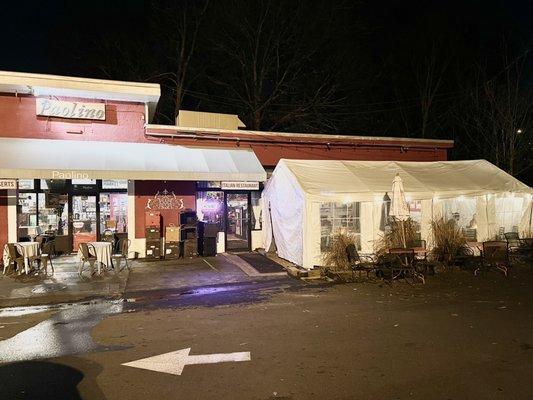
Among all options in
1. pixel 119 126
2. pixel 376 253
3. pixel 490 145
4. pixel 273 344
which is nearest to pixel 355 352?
pixel 273 344

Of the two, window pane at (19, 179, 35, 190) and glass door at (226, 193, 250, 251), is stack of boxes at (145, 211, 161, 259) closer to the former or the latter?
glass door at (226, 193, 250, 251)

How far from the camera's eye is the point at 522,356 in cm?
591

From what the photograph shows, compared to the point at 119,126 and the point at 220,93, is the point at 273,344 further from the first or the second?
the point at 220,93

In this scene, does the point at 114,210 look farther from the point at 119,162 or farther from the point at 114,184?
the point at 119,162

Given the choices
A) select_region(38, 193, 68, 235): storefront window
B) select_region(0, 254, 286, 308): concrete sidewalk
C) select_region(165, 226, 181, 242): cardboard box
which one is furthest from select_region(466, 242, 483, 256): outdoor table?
select_region(38, 193, 68, 235): storefront window

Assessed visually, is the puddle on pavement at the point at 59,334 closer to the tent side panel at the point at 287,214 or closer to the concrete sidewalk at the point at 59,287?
the concrete sidewalk at the point at 59,287

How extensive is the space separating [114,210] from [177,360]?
10.9 m

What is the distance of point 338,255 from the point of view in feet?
40.9

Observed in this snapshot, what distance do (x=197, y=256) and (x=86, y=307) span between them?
20.7 feet

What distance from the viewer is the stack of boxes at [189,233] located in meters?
15.2

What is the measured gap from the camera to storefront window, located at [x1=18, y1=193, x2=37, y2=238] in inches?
577

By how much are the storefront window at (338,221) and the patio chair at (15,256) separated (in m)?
8.28

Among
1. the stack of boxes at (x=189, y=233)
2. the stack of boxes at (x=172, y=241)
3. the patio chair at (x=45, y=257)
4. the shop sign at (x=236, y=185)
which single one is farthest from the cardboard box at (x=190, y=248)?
the patio chair at (x=45, y=257)

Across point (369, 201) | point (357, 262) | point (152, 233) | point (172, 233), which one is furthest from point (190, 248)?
point (369, 201)
